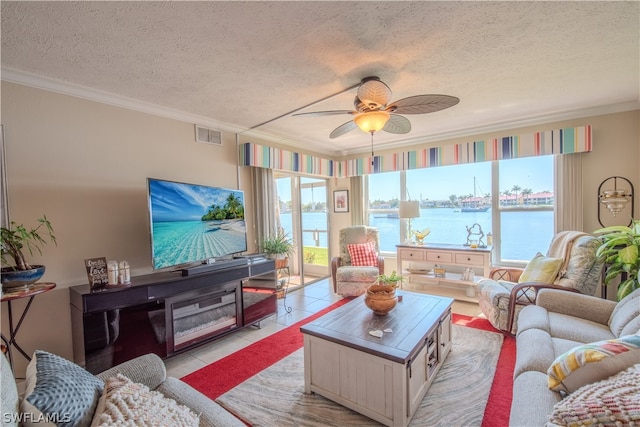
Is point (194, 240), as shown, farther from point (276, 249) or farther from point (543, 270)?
point (543, 270)

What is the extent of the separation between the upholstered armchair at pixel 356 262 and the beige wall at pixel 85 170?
234cm

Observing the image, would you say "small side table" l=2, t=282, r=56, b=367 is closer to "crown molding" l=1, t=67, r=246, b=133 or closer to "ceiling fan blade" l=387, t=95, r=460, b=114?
"crown molding" l=1, t=67, r=246, b=133

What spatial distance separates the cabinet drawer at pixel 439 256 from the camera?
4.08 m

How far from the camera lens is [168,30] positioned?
5.78 feet

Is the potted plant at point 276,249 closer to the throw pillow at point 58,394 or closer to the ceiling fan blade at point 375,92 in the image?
the ceiling fan blade at point 375,92

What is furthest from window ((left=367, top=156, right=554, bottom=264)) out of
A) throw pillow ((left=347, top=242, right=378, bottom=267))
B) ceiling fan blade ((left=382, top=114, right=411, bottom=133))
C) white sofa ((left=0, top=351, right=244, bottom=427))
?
white sofa ((left=0, top=351, right=244, bottom=427))

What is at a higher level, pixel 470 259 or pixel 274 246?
pixel 274 246

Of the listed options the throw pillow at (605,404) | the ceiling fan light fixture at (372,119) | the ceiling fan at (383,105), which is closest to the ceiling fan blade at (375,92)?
the ceiling fan at (383,105)

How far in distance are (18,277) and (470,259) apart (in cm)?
462

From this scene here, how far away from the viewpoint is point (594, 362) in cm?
114

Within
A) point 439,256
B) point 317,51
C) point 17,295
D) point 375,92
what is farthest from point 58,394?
point 439,256

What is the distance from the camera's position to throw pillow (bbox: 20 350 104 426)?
0.83 m

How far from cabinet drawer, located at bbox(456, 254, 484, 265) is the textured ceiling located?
1.99 meters

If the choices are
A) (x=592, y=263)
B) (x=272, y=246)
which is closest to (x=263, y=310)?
(x=272, y=246)
